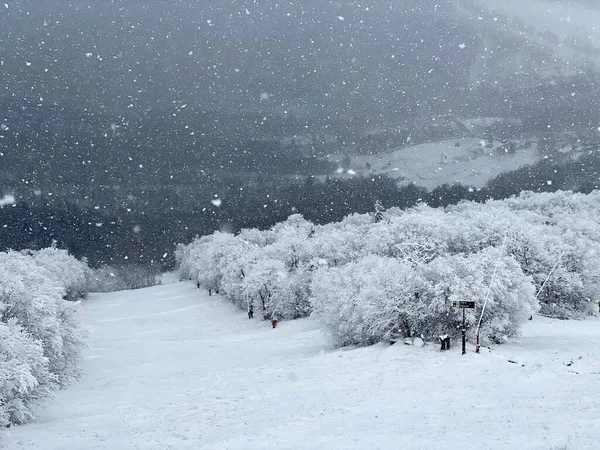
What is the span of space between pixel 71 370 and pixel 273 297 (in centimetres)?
4285

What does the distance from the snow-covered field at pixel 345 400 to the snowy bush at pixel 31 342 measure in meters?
1.49

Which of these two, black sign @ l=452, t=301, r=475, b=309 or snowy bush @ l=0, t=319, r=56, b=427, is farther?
black sign @ l=452, t=301, r=475, b=309

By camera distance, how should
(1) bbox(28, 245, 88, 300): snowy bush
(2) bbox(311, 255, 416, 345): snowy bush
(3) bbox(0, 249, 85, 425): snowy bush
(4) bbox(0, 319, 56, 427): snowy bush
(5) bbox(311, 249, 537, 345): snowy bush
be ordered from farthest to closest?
(1) bbox(28, 245, 88, 300): snowy bush, (2) bbox(311, 255, 416, 345): snowy bush, (5) bbox(311, 249, 537, 345): snowy bush, (3) bbox(0, 249, 85, 425): snowy bush, (4) bbox(0, 319, 56, 427): snowy bush

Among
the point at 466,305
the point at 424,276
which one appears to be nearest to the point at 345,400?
the point at 466,305

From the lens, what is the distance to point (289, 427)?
22.2 m

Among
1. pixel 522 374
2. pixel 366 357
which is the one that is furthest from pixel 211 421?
pixel 522 374

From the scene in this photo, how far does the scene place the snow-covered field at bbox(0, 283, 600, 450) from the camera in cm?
1938

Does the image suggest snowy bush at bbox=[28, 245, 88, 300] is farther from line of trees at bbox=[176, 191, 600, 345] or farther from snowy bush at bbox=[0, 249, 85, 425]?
snowy bush at bbox=[0, 249, 85, 425]

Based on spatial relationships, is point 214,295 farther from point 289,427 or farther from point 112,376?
point 289,427

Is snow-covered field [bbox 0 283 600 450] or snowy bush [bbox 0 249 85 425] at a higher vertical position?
snowy bush [bbox 0 249 85 425]

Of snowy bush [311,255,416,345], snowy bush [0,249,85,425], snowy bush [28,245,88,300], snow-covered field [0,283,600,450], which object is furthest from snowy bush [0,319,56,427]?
snowy bush [28,245,88,300]

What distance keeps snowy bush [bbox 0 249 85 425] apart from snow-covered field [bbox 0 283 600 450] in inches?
58.5

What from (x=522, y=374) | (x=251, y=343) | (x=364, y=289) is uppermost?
(x=364, y=289)

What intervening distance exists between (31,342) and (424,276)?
28.3 m
